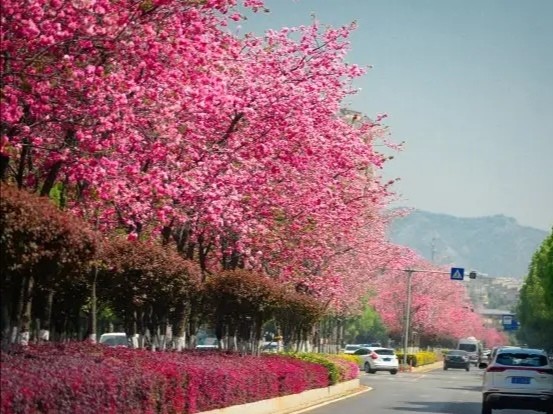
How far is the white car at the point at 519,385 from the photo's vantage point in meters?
29.3

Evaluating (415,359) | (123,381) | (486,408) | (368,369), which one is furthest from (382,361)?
(123,381)

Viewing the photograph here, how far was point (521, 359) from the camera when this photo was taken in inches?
1189

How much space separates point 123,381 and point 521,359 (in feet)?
50.7

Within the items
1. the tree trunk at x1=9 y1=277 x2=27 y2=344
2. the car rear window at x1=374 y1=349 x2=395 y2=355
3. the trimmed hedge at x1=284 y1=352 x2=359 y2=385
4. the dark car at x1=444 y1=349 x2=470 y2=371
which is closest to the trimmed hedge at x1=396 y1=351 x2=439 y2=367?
the dark car at x1=444 y1=349 x2=470 y2=371

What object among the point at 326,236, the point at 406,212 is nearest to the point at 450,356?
the point at 406,212

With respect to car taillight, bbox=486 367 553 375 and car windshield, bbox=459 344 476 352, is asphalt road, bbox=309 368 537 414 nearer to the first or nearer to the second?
car taillight, bbox=486 367 553 375

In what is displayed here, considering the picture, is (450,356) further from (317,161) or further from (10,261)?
(10,261)

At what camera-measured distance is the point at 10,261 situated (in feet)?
49.4

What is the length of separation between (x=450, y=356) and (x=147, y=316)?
65396 mm

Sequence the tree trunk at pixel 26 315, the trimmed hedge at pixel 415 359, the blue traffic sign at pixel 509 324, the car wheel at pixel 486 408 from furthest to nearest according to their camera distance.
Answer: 1. the blue traffic sign at pixel 509 324
2. the trimmed hedge at pixel 415 359
3. the car wheel at pixel 486 408
4. the tree trunk at pixel 26 315

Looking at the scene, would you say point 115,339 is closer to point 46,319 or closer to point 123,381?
point 46,319

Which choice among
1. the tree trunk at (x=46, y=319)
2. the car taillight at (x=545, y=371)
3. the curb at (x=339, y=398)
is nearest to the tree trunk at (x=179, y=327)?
the curb at (x=339, y=398)

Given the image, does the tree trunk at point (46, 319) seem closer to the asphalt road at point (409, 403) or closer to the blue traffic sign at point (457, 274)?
the asphalt road at point (409, 403)

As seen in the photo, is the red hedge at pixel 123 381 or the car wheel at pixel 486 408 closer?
the red hedge at pixel 123 381
